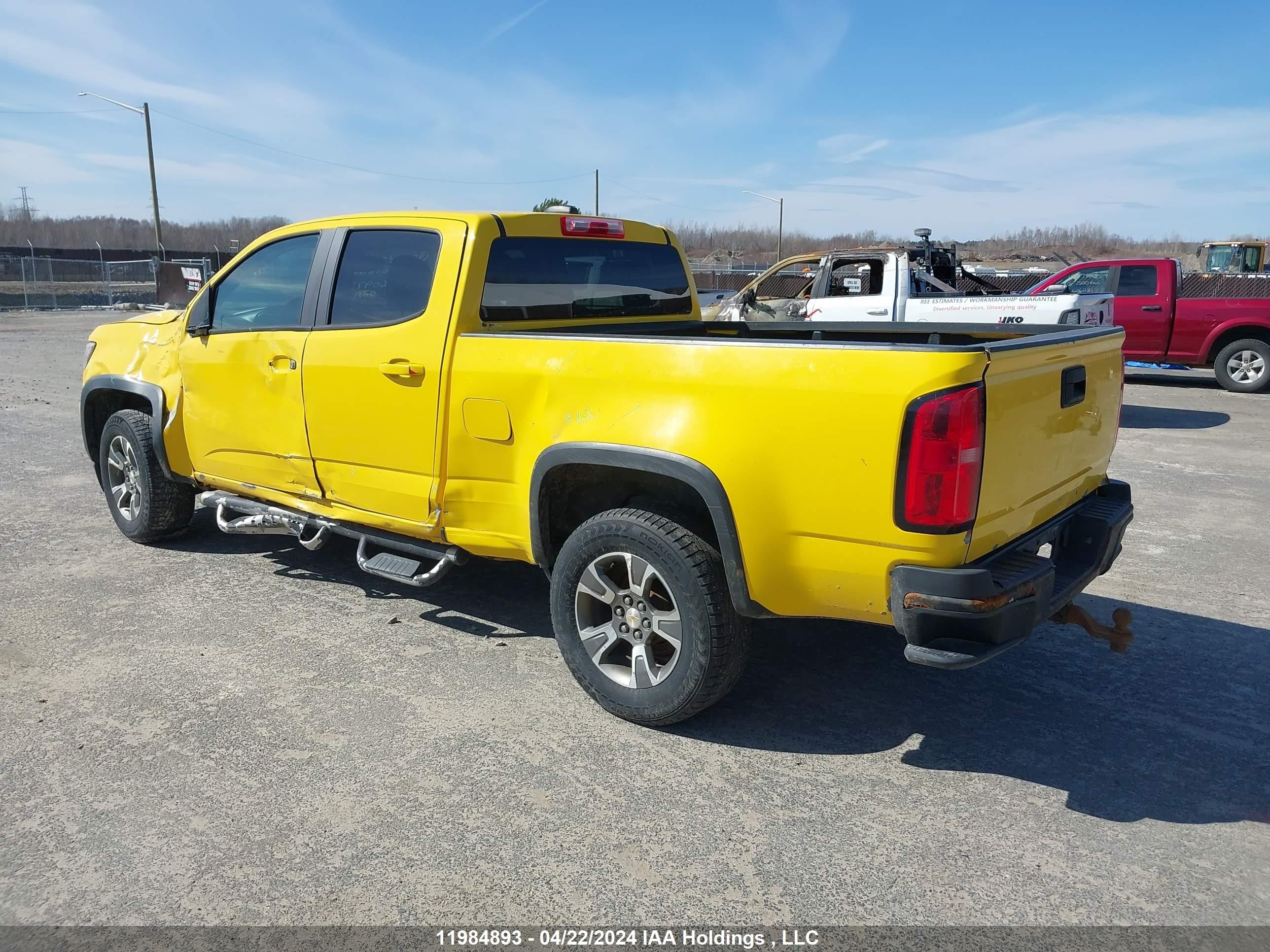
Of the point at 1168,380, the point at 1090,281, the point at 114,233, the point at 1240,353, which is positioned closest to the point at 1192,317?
the point at 1240,353

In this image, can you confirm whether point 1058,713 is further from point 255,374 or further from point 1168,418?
point 1168,418

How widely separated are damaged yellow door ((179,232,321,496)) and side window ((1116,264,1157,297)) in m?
12.6

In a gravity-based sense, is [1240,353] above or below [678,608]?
above

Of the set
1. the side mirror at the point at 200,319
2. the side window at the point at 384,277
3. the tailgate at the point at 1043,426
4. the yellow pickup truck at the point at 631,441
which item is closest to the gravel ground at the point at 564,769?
the yellow pickup truck at the point at 631,441

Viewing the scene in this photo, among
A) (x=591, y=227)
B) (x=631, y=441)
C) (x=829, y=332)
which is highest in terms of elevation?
(x=591, y=227)

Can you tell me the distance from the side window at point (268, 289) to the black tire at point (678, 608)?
2.13 meters

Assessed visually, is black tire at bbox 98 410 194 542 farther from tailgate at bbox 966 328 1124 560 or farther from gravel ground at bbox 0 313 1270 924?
tailgate at bbox 966 328 1124 560

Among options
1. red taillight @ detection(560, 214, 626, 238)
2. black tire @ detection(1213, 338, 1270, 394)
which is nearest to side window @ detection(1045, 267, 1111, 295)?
black tire @ detection(1213, 338, 1270, 394)

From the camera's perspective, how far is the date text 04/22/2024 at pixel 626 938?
2.52 metres

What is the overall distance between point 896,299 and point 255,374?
7740 millimetres

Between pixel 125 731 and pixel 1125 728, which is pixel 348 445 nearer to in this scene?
pixel 125 731

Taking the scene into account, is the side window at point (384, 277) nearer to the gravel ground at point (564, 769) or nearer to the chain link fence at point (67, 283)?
the gravel ground at point (564, 769)

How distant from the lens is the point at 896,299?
423 inches

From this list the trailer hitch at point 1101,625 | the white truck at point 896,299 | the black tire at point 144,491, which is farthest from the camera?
the white truck at point 896,299
